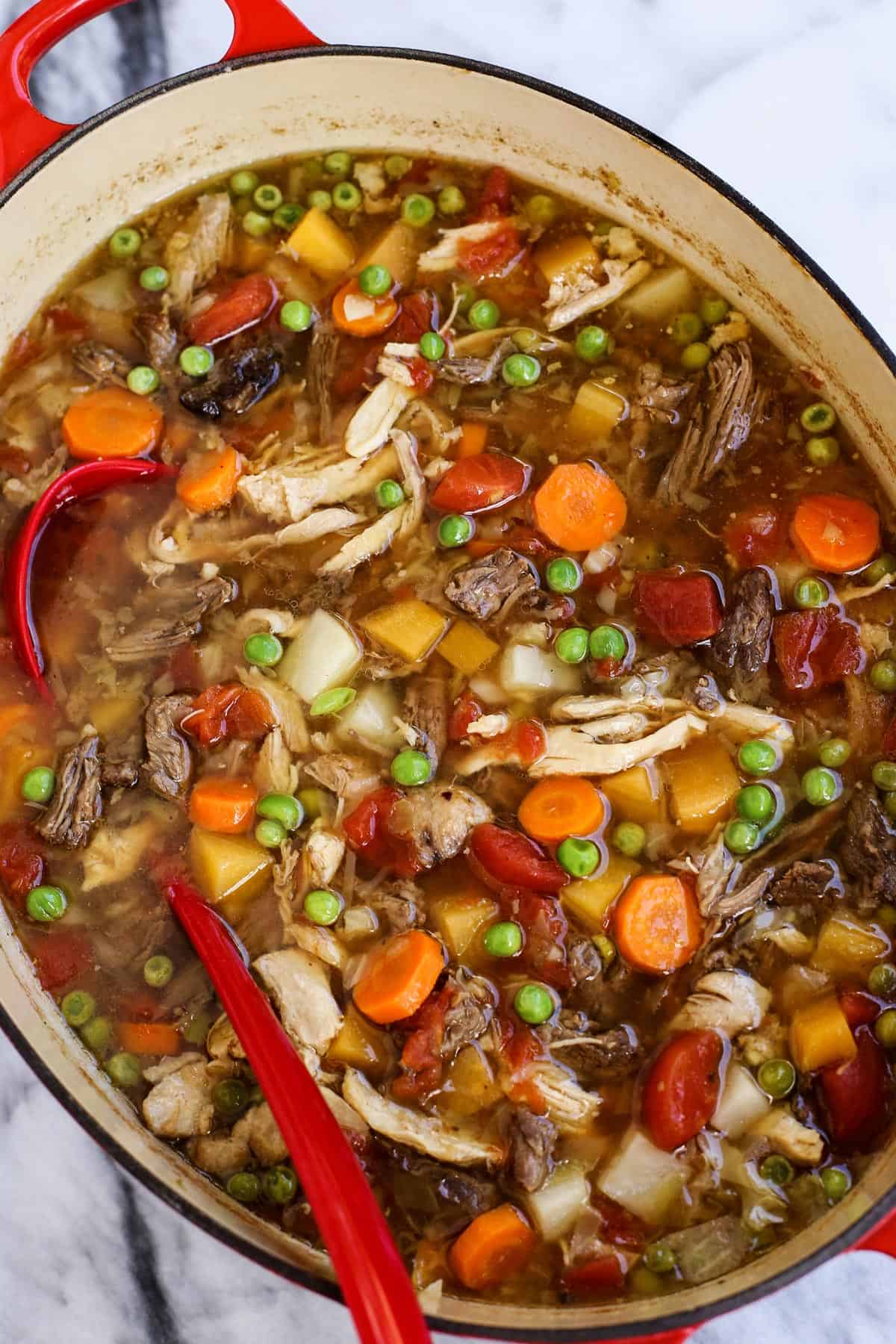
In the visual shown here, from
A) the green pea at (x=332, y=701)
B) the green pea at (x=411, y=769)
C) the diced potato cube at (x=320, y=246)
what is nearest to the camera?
the green pea at (x=411, y=769)

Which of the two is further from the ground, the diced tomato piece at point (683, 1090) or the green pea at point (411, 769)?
the green pea at point (411, 769)

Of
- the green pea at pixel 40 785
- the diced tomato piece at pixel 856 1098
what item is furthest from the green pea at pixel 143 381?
the diced tomato piece at pixel 856 1098

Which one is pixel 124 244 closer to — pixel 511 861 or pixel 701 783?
pixel 511 861

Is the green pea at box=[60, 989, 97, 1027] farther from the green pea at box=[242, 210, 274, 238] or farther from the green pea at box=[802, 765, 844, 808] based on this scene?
the green pea at box=[242, 210, 274, 238]

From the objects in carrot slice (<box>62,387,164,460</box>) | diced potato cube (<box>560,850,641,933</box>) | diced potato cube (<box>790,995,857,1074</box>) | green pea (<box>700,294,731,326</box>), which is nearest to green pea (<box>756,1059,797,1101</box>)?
diced potato cube (<box>790,995,857,1074</box>)

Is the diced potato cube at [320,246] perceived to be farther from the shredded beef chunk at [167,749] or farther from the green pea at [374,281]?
the shredded beef chunk at [167,749]

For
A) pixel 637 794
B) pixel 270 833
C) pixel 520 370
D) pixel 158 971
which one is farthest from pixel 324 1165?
pixel 520 370
